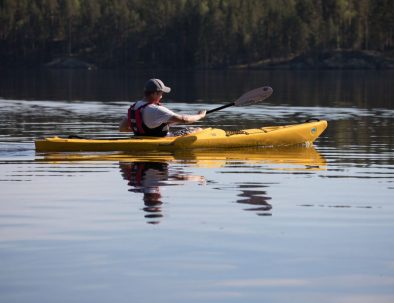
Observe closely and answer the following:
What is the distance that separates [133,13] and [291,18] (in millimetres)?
30953

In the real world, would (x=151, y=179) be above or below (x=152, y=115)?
below

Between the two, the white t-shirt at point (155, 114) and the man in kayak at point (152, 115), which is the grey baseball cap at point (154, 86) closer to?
the man in kayak at point (152, 115)

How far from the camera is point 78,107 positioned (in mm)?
34906

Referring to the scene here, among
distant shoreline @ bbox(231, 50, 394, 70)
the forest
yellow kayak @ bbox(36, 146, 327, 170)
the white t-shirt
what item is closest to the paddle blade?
yellow kayak @ bbox(36, 146, 327, 170)

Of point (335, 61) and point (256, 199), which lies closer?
point (256, 199)

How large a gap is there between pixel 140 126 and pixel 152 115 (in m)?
0.45

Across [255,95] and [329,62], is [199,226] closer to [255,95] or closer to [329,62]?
[255,95]

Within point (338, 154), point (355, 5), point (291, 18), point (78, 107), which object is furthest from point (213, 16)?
point (338, 154)

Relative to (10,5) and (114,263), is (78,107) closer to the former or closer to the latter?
(114,263)

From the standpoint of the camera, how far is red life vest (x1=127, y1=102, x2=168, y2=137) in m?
16.6

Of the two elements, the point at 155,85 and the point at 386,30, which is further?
the point at 386,30

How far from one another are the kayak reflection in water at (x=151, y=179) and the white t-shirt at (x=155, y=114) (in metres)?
1.04

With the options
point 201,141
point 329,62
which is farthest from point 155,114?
point 329,62

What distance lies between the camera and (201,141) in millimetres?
17594
